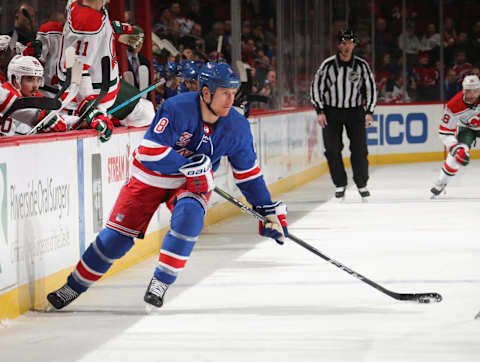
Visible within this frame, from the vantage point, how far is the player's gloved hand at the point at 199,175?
4141 mm

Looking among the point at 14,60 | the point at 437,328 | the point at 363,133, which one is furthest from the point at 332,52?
the point at 437,328

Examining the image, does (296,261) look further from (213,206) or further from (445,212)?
(445,212)

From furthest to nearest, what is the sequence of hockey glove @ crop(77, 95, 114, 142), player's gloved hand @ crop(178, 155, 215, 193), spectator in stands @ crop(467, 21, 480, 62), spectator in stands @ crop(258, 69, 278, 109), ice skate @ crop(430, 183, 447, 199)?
spectator in stands @ crop(467, 21, 480, 62) < spectator in stands @ crop(258, 69, 278, 109) < ice skate @ crop(430, 183, 447, 199) < hockey glove @ crop(77, 95, 114, 142) < player's gloved hand @ crop(178, 155, 215, 193)

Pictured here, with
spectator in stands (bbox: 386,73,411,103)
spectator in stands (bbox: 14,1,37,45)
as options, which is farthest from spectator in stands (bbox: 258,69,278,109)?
spectator in stands (bbox: 14,1,37,45)

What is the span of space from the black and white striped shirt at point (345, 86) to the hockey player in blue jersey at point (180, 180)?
458 cm

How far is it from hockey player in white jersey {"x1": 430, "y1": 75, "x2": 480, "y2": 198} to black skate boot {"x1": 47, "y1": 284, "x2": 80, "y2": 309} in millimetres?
5464

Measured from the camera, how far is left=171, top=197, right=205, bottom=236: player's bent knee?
4191 millimetres

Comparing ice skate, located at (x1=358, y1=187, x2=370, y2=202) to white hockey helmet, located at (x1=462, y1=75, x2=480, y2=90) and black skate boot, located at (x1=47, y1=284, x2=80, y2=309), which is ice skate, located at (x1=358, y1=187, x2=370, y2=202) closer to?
white hockey helmet, located at (x1=462, y1=75, x2=480, y2=90)

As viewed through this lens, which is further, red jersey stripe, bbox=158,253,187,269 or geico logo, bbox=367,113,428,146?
geico logo, bbox=367,113,428,146

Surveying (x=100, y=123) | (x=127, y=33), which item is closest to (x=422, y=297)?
(x=100, y=123)

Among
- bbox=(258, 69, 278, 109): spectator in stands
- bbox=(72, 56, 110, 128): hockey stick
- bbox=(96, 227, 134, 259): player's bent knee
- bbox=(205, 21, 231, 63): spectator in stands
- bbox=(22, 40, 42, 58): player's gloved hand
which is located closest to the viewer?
bbox=(96, 227, 134, 259): player's bent knee

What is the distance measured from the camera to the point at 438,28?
1569 cm

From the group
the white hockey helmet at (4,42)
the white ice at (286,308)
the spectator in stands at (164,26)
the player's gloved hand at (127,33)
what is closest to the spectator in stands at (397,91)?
the spectator in stands at (164,26)

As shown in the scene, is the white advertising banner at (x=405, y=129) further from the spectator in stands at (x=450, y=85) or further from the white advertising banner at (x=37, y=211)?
the white advertising banner at (x=37, y=211)
